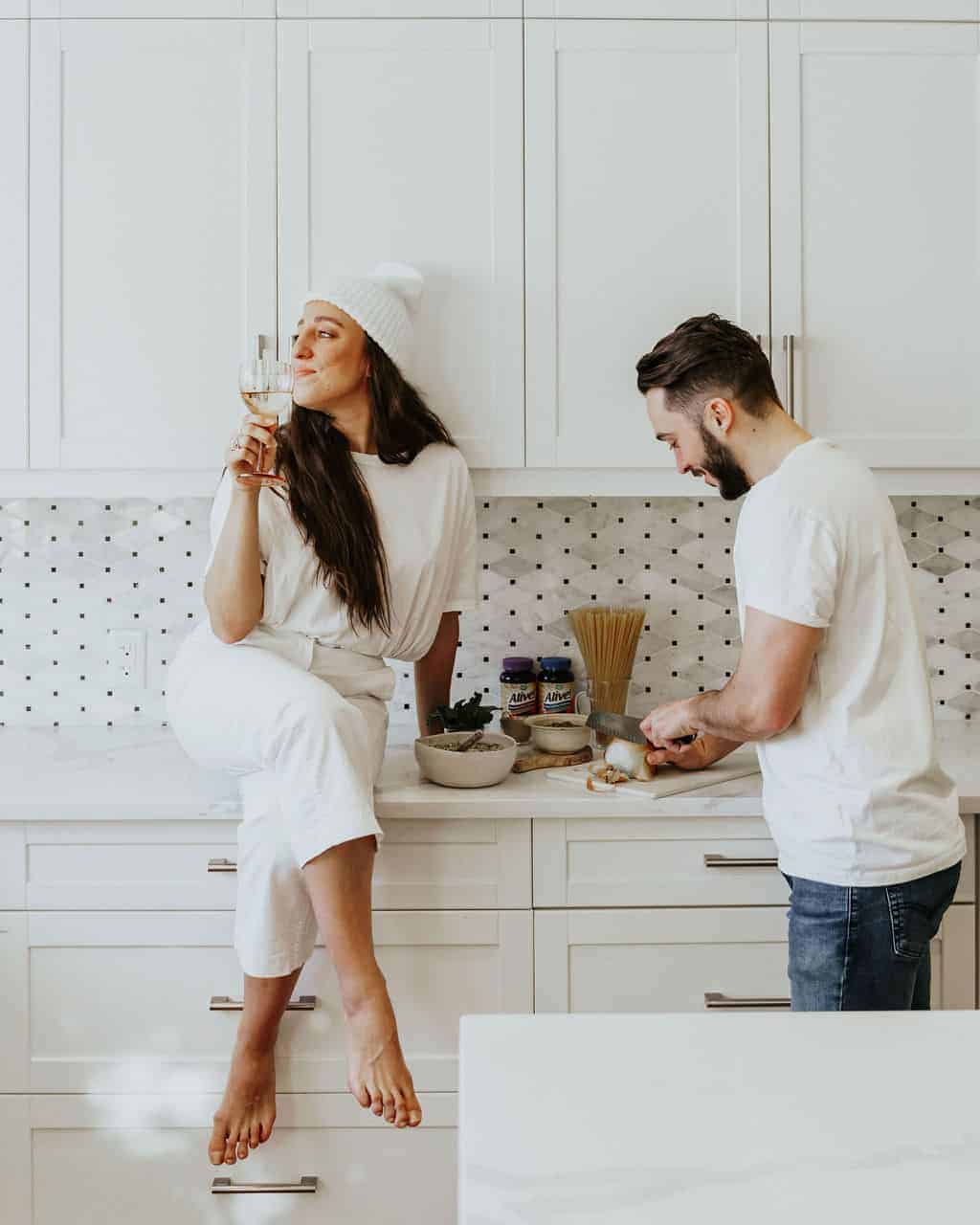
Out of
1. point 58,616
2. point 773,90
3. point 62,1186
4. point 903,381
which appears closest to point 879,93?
point 773,90

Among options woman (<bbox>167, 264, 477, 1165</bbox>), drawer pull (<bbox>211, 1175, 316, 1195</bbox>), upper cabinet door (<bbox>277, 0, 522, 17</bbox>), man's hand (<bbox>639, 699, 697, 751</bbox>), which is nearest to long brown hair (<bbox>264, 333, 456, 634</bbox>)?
woman (<bbox>167, 264, 477, 1165</bbox>)

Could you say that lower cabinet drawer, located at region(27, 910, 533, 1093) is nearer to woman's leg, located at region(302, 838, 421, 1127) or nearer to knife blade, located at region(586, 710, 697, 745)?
woman's leg, located at region(302, 838, 421, 1127)

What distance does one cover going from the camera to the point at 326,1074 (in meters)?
1.93

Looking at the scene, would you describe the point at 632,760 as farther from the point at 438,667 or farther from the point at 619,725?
the point at 438,667

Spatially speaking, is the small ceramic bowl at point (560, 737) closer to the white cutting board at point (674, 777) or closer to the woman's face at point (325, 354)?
the white cutting board at point (674, 777)

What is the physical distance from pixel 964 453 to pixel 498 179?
103cm

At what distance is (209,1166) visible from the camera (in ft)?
6.37

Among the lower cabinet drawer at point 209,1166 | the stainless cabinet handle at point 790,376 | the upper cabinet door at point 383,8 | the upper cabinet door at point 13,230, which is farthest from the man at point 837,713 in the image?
the upper cabinet door at point 13,230

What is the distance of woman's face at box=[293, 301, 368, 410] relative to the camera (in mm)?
2021

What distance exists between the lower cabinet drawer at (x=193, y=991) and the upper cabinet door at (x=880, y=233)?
1171mm

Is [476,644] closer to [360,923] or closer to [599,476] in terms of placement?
[599,476]

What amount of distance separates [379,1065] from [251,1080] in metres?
0.28

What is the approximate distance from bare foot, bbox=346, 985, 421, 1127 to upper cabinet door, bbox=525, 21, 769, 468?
1.04 meters

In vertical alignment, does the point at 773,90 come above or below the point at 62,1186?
above
